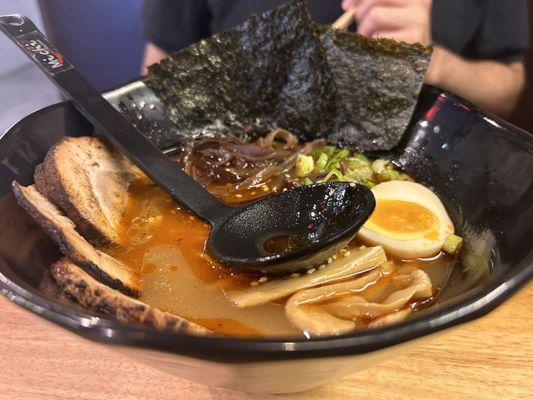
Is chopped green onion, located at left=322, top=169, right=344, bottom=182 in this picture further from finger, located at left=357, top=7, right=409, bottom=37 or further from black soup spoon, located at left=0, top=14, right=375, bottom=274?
finger, located at left=357, top=7, right=409, bottom=37

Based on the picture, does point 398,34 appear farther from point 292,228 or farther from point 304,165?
point 292,228

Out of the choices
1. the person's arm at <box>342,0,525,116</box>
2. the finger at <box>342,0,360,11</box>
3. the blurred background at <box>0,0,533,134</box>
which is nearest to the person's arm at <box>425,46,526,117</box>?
the person's arm at <box>342,0,525,116</box>

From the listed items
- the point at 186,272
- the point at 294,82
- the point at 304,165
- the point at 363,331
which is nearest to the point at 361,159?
the point at 304,165

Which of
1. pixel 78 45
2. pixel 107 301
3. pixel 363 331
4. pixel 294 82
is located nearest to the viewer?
pixel 363 331

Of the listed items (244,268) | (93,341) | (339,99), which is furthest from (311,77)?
(93,341)

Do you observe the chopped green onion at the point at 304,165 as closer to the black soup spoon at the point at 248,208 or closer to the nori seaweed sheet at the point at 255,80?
the nori seaweed sheet at the point at 255,80

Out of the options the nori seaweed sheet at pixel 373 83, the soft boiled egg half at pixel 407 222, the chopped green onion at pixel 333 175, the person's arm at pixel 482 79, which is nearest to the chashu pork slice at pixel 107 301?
the soft boiled egg half at pixel 407 222
